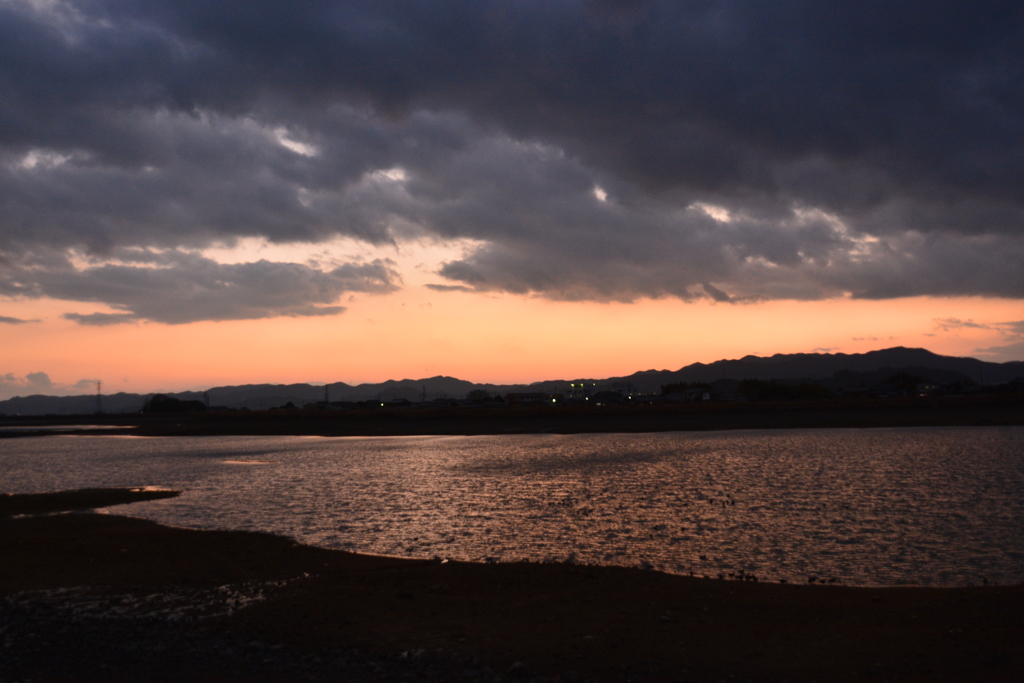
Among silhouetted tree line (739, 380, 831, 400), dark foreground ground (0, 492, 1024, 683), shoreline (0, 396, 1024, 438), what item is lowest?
shoreline (0, 396, 1024, 438)

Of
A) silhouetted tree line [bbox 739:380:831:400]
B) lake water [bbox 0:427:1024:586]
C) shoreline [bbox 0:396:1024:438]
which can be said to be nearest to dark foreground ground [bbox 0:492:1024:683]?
lake water [bbox 0:427:1024:586]

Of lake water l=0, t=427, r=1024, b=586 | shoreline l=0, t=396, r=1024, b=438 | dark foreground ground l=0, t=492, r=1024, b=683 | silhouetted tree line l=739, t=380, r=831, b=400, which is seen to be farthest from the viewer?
silhouetted tree line l=739, t=380, r=831, b=400

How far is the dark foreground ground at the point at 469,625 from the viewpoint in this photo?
9.55m

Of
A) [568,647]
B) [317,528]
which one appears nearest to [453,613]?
[568,647]

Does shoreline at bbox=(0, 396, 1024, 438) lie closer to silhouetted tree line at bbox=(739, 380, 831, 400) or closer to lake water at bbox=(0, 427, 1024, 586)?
lake water at bbox=(0, 427, 1024, 586)

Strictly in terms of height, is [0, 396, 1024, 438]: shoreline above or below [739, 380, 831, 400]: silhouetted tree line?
below

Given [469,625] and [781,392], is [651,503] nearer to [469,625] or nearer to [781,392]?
[469,625]

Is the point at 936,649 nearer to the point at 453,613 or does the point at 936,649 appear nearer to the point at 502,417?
the point at 453,613

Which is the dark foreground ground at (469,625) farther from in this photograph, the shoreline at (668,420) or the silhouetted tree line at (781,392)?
the silhouetted tree line at (781,392)

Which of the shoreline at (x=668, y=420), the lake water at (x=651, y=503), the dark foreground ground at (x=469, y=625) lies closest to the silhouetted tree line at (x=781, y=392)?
the shoreline at (x=668, y=420)

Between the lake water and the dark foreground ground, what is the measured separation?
257cm

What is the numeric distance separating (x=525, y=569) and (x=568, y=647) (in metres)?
5.26

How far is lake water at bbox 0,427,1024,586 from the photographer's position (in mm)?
17406

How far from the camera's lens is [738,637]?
35.5 feet
